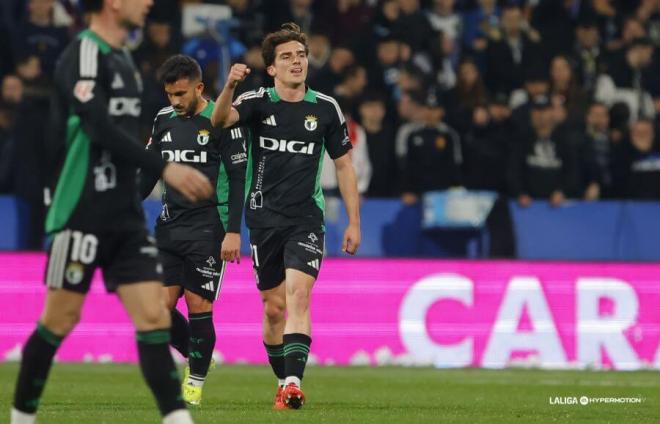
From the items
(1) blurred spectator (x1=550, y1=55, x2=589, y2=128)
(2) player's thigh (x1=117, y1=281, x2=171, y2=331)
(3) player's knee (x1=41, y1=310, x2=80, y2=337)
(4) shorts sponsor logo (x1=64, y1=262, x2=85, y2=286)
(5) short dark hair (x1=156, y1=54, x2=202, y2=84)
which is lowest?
(3) player's knee (x1=41, y1=310, x2=80, y2=337)

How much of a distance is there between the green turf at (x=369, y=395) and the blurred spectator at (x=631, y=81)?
5.57m

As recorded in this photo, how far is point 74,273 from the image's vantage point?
6.94 meters

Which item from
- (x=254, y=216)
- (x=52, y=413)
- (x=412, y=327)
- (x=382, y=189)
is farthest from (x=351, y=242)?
(x=382, y=189)

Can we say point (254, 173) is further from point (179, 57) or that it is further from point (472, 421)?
point (472, 421)

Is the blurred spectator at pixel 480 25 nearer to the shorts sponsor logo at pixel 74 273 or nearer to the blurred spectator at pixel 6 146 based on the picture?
the blurred spectator at pixel 6 146

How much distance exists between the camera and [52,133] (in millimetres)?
7043

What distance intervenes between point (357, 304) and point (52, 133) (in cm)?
A: 882

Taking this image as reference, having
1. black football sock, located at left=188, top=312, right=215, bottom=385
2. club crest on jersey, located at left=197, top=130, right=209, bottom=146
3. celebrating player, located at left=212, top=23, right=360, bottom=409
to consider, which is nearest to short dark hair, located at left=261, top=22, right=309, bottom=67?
celebrating player, located at left=212, top=23, right=360, bottom=409

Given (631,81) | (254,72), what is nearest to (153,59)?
(254,72)

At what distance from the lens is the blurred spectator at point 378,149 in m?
17.1

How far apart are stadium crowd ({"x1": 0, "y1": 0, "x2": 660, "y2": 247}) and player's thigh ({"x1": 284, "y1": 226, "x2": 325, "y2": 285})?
6.73 metres

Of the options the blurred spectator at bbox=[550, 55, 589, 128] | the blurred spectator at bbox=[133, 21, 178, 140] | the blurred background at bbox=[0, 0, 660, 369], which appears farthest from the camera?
the blurred spectator at bbox=[550, 55, 589, 128]

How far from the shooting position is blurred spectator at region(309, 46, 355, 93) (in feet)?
58.4

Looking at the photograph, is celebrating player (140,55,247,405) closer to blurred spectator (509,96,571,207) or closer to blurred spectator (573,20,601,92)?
blurred spectator (509,96,571,207)
